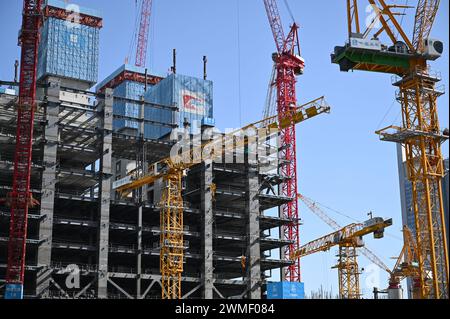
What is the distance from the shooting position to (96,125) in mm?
140250

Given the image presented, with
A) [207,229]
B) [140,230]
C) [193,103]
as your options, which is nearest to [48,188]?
[140,230]

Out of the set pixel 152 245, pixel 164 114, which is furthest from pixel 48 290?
pixel 164 114

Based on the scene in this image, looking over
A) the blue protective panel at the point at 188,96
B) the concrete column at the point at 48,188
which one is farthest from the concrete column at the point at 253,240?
the concrete column at the point at 48,188

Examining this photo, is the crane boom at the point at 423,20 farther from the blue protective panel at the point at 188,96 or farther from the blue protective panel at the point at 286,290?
the blue protective panel at the point at 188,96

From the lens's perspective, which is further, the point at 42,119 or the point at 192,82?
the point at 192,82

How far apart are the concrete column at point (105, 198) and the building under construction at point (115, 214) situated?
0.19m

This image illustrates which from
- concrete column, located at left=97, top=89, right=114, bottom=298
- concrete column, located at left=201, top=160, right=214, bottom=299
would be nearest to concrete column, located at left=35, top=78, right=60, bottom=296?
concrete column, located at left=97, top=89, right=114, bottom=298

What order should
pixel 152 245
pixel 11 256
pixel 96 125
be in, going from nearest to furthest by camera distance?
pixel 11 256 < pixel 96 125 < pixel 152 245

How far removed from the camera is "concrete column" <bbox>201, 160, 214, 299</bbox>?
134m

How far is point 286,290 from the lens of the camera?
119m

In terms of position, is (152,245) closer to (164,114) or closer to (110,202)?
(110,202)

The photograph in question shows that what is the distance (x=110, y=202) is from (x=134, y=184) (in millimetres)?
6253

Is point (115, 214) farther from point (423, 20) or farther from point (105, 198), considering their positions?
point (423, 20)

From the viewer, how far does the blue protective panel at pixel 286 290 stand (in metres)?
118
